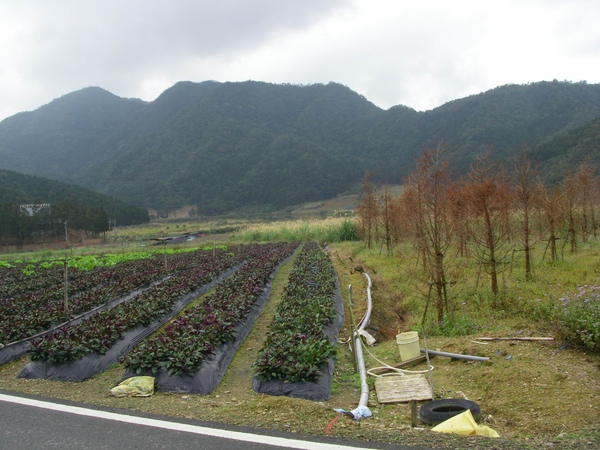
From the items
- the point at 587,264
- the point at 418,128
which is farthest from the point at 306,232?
the point at 418,128

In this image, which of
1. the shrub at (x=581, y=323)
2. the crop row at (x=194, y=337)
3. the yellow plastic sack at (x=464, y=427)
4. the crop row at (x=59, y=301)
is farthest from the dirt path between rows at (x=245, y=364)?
the shrub at (x=581, y=323)

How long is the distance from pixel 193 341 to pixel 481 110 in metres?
79.7

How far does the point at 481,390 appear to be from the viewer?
5.55 metres

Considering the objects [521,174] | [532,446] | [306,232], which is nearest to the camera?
[532,446]

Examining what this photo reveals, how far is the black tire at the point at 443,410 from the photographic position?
15.0ft

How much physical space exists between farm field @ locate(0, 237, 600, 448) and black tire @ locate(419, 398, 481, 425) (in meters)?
0.19

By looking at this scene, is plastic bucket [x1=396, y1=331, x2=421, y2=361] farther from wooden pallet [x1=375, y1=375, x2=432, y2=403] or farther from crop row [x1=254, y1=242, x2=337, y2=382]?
crop row [x1=254, y1=242, x2=337, y2=382]

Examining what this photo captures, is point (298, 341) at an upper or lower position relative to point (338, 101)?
lower

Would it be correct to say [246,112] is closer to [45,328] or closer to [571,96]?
[571,96]

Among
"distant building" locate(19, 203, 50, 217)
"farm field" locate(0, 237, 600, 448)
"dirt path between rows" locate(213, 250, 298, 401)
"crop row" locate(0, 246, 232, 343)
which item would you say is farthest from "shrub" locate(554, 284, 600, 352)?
"distant building" locate(19, 203, 50, 217)

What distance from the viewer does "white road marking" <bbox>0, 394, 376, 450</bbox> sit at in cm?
393

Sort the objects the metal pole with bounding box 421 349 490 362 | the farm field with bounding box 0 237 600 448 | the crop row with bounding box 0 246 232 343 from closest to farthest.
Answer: the farm field with bounding box 0 237 600 448 → the metal pole with bounding box 421 349 490 362 → the crop row with bounding box 0 246 232 343

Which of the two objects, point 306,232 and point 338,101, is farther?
point 338,101

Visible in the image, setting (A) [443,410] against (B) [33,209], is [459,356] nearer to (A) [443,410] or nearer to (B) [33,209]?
(A) [443,410]
